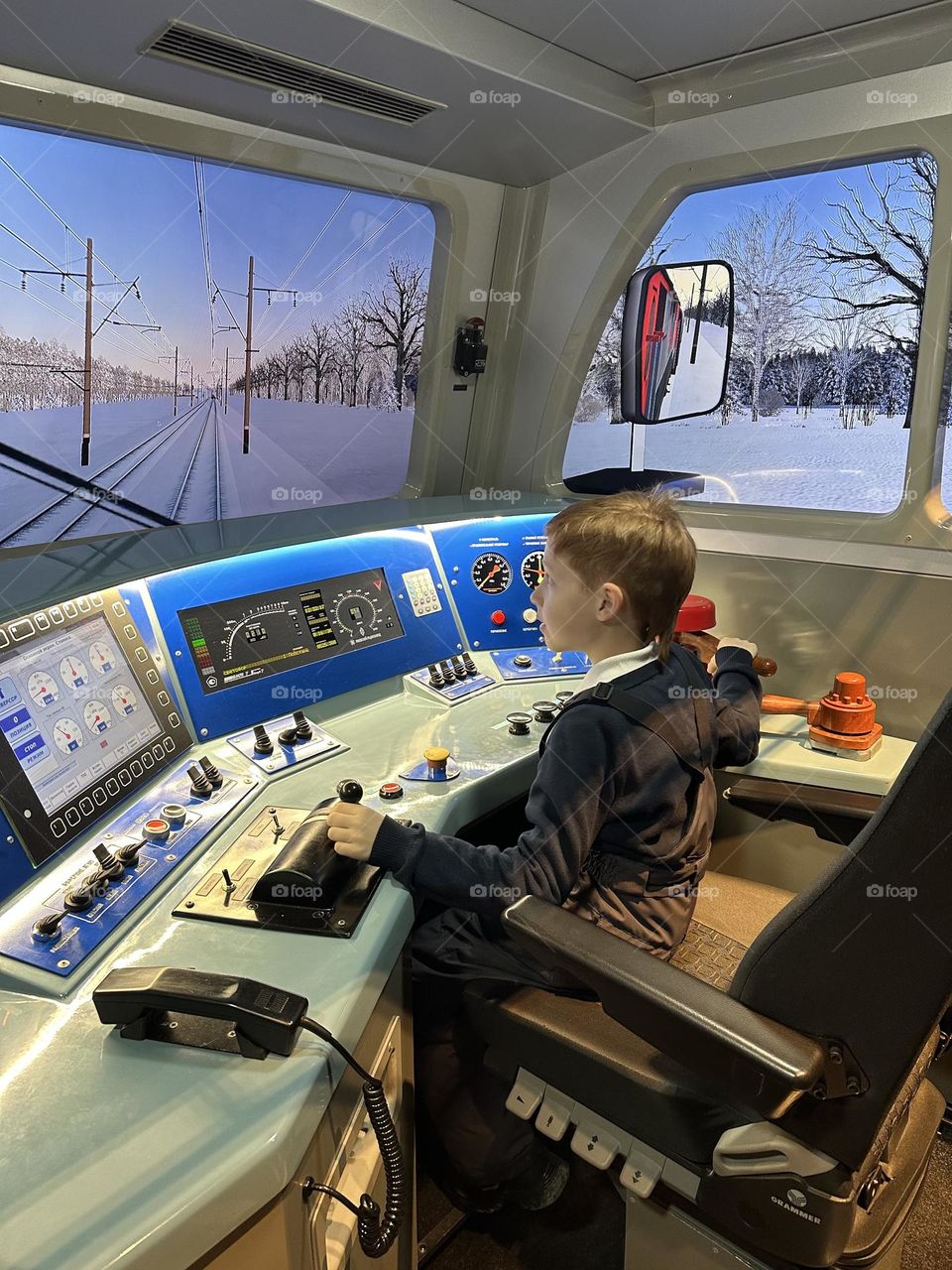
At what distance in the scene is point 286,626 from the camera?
6.14 ft

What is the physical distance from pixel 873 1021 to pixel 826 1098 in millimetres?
121

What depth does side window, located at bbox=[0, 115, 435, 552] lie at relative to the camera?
70.1 inches

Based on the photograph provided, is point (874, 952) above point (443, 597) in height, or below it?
below

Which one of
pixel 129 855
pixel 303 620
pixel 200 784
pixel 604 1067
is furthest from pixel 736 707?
pixel 129 855

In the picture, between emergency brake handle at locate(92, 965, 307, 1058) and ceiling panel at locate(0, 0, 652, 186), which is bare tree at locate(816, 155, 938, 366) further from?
emergency brake handle at locate(92, 965, 307, 1058)

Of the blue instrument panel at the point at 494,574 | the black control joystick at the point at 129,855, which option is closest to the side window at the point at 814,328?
the blue instrument panel at the point at 494,574

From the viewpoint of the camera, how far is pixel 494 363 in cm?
276

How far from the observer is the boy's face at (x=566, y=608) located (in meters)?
1.41

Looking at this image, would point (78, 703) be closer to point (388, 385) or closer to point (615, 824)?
point (615, 824)

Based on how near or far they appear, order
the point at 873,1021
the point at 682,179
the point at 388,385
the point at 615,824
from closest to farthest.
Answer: the point at 873,1021
the point at 615,824
the point at 682,179
the point at 388,385

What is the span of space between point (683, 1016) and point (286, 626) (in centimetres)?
120

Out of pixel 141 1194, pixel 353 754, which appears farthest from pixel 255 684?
pixel 141 1194

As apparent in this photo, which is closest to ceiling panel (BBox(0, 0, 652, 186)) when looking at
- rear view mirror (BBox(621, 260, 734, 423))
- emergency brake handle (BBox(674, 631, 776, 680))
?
rear view mirror (BBox(621, 260, 734, 423))

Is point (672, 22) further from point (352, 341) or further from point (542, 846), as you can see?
point (542, 846)
